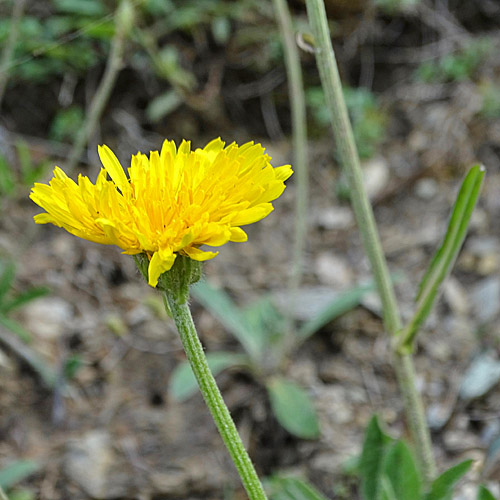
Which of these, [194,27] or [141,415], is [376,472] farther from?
[194,27]

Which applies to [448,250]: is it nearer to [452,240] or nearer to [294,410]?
[452,240]

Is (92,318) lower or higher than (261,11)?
lower

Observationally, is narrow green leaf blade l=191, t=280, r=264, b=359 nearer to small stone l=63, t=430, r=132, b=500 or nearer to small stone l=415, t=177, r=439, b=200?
small stone l=63, t=430, r=132, b=500

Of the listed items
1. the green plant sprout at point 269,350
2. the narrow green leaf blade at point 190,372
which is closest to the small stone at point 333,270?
the green plant sprout at point 269,350

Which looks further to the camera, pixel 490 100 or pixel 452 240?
pixel 490 100

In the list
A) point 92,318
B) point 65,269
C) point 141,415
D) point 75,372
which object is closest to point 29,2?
point 65,269

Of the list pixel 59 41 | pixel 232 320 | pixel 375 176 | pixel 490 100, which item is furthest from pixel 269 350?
pixel 59 41
